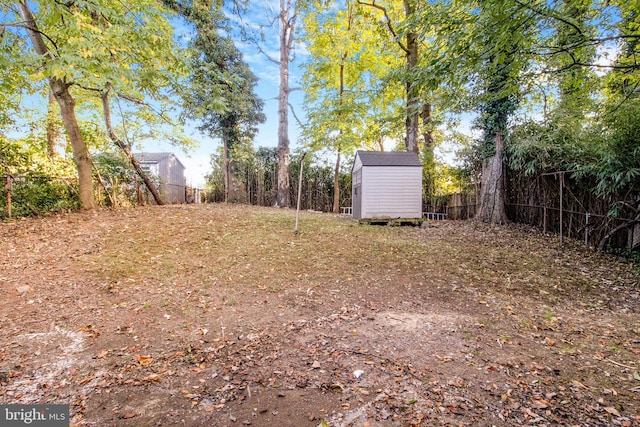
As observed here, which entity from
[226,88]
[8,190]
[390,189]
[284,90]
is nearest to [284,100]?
[284,90]

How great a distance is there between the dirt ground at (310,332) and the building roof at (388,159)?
12.8 ft

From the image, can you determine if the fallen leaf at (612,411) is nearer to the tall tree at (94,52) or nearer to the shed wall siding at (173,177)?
the tall tree at (94,52)

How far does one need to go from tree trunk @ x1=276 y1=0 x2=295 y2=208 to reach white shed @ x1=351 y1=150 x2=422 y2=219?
5532 millimetres

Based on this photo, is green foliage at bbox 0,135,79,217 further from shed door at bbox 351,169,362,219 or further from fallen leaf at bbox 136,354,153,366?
shed door at bbox 351,169,362,219

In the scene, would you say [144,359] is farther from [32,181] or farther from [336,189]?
[336,189]

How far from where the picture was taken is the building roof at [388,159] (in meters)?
9.13

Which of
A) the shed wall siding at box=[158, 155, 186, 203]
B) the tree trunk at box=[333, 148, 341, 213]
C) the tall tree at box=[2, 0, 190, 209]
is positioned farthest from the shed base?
the shed wall siding at box=[158, 155, 186, 203]

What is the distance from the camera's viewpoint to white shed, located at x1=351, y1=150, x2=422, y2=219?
9078mm

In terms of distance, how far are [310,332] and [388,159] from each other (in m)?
7.36

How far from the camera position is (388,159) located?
30.7 ft

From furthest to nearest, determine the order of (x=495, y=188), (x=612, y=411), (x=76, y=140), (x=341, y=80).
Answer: (x=341, y=80)
(x=495, y=188)
(x=76, y=140)
(x=612, y=411)

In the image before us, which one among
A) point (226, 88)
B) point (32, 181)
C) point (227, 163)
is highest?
point (226, 88)

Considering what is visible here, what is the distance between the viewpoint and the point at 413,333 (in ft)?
9.70

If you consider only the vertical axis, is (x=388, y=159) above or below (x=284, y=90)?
below
